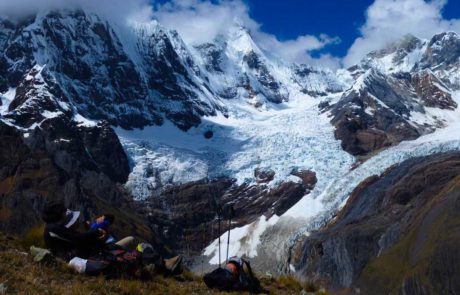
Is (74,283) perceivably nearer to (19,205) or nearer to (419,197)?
(19,205)

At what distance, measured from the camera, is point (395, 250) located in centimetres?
14250

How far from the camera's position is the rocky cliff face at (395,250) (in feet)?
389

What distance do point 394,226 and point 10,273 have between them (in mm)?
155821

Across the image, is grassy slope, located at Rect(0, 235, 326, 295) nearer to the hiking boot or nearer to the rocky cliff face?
the hiking boot

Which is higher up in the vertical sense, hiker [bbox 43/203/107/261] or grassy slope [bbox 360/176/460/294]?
grassy slope [bbox 360/176/460/294]

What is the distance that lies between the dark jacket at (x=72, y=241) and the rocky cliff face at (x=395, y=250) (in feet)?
344

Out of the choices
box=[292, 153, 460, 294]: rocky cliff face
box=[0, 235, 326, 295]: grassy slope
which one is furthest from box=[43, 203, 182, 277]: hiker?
box=[292, 153, 460, 294]: rocky cliff face

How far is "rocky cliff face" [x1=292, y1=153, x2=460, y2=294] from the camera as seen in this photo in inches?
4665

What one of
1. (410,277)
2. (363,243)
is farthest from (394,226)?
(410,277)

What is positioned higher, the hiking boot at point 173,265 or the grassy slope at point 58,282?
the hiking boot at point 173,265

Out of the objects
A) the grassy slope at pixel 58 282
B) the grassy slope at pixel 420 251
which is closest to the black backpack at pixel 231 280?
the grassy slope at pixel 58 282

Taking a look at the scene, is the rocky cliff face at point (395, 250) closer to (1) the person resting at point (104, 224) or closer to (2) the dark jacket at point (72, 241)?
(1) the person resting at point (104, 224)

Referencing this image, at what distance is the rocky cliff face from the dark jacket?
105 m

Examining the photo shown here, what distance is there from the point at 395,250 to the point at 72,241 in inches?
5220
